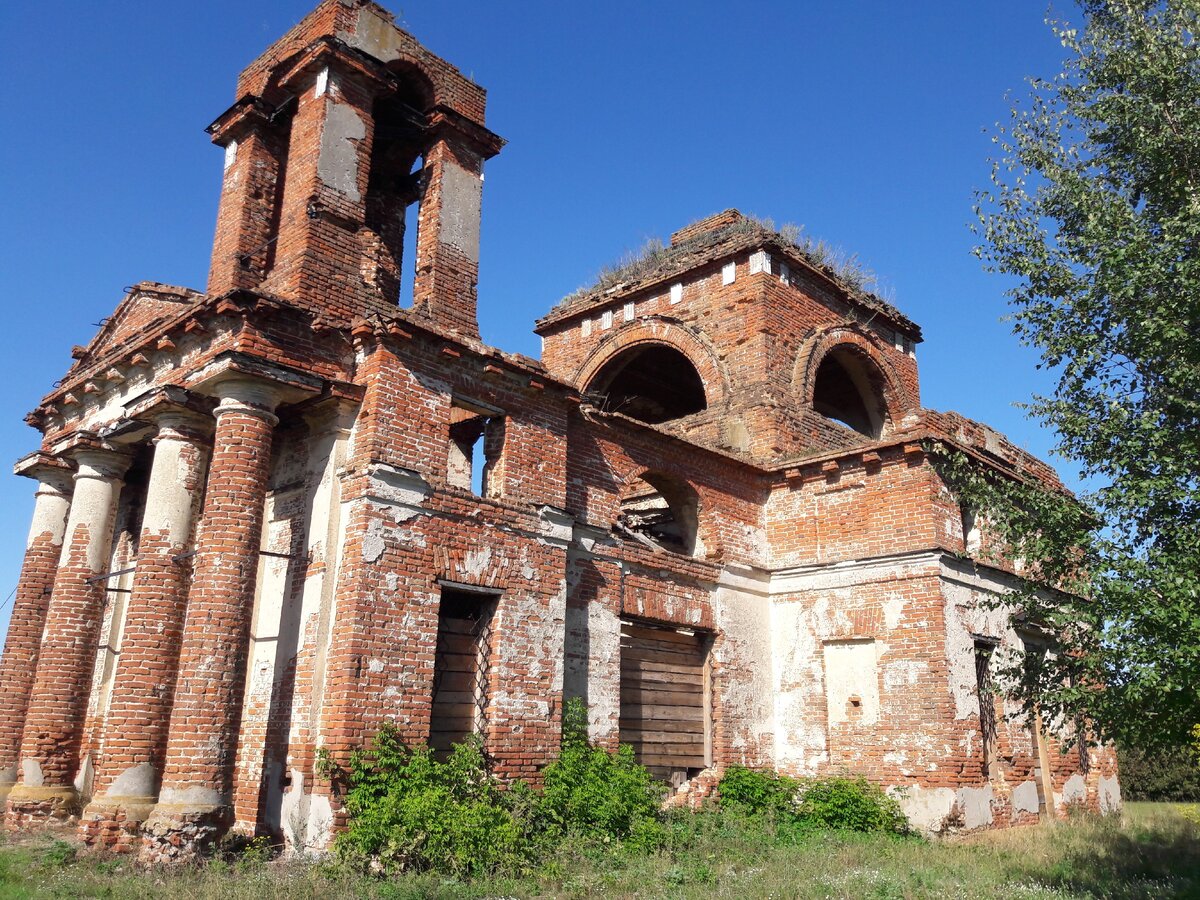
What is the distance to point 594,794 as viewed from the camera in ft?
33.0

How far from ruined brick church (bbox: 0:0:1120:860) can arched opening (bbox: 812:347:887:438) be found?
231 centimetres

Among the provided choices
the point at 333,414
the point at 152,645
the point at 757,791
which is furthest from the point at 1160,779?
the point at 152,645

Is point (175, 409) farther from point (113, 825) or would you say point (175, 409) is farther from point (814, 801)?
point (814, 801)

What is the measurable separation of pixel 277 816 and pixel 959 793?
7.96m

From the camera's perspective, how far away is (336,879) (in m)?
7.84

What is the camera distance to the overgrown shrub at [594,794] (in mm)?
9805

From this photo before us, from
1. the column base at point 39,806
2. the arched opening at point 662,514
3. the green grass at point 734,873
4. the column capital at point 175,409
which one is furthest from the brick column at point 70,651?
the arched opening at point 662,514

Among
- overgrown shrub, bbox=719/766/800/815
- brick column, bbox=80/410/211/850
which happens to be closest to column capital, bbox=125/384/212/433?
brick column, bbox=80/410/211/850

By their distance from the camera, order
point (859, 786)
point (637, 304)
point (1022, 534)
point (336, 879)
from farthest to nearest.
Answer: point (637, 304) → point (859, 786) → point (1022, 534) → point (336, 879)

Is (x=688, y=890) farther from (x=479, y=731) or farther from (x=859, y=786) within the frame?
(x=859, y=786)

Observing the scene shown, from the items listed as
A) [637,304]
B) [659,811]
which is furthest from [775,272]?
[659,811]

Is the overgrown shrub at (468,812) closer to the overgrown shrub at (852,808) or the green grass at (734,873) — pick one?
the green grass at (734,873)

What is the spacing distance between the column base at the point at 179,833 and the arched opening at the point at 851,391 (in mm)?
12582

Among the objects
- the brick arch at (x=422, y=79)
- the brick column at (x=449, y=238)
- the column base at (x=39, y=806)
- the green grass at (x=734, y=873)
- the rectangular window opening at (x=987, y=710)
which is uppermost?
the brick arch at (x=422, y=79)
